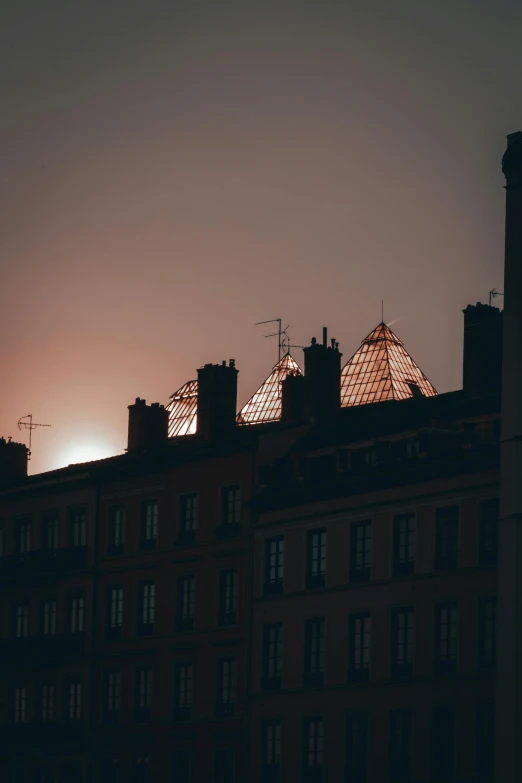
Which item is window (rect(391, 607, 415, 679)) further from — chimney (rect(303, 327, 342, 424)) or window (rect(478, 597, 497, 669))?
chimney (rect(303, 327, 342, 424))

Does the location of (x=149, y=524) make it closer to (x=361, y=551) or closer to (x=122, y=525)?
(x=122, y=525)

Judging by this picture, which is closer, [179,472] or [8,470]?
[179,472]

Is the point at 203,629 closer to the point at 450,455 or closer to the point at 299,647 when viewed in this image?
the point at 299,647

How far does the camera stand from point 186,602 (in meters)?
89.2

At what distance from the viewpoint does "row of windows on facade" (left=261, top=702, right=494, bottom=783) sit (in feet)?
236

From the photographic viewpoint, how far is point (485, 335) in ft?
285

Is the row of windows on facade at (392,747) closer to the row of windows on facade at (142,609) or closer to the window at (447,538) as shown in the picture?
the window at (447,538)

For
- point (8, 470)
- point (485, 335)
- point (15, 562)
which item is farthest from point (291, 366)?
point (485, 335)

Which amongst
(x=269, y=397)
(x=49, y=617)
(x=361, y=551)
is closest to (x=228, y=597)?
(x=361, y=551)

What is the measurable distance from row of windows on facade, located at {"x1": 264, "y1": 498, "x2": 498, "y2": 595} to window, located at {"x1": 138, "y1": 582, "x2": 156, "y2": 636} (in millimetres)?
8303

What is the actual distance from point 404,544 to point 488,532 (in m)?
4.65

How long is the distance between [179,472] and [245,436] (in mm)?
4139

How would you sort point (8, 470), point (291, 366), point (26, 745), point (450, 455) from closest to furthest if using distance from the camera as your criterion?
point (450, 455)
point (26, 745)
point (8, 470)
point (291, 366)

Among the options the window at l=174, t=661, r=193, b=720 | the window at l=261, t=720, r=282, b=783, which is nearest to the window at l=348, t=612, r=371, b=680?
the window at l=261, t=720, r=282, b=783
